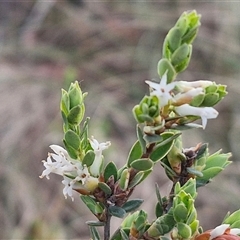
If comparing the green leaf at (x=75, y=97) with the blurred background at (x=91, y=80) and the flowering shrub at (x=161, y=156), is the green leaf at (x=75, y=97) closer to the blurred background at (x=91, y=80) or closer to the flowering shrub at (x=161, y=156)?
the flowering shrub at (x=161, y=156)

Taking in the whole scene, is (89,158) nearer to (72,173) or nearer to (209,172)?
(72,173)

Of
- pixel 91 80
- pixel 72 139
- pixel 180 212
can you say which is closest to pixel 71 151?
pixel 72 139

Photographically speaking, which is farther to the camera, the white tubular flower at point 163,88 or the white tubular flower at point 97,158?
the white tubular flower at point 97,158

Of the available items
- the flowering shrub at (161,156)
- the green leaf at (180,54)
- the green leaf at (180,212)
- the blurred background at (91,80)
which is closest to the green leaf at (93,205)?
the flowering shrub at (161,156)

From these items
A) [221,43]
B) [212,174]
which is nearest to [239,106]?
[221,43]

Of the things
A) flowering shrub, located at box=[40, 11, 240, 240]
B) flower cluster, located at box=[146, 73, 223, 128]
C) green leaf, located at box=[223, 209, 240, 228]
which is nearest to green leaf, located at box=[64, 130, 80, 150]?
flowering shrub, located at box=[40, 11, 240, 240]

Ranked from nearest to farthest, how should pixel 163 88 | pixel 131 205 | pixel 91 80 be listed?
1. pixel 163 88
2. pixel 131 205
3. pixel 91 80

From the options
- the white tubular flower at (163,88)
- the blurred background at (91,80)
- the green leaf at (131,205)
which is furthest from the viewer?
the blurred background at (91,80)
